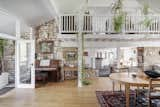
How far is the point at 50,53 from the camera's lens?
10.1m

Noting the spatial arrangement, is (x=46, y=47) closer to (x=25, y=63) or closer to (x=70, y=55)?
(x=70, y=55)

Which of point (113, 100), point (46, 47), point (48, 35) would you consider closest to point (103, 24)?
point (48, 35)

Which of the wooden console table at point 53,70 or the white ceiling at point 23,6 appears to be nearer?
the white ceiling at point 23,6

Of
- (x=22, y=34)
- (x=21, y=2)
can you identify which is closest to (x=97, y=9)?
(x=22, y=34)

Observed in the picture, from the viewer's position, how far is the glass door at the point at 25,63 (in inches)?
307

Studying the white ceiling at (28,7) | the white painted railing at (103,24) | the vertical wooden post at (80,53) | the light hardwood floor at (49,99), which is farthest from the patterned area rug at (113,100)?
the white painted railing at (103,24)

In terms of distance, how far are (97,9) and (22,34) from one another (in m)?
4.71

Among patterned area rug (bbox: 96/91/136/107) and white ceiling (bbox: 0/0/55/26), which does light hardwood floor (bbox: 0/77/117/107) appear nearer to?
patterned area rug (bbox: 96/91/136/107)

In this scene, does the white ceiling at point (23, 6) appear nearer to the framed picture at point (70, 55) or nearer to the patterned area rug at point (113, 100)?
the framed picture at point (70, 55)

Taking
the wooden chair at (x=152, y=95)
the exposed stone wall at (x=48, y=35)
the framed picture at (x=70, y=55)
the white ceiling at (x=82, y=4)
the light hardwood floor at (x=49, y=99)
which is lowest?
the light hardwood floor at (x=49, y=99)

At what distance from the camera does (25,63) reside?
312 inches

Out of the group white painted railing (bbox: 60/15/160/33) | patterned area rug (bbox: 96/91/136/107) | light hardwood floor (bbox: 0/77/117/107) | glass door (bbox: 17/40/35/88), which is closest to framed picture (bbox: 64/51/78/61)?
white painted railing (bbox: 60/15/160/33)

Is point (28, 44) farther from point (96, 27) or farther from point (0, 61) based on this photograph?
point (96, 27)

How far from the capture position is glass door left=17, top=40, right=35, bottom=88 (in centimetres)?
779
